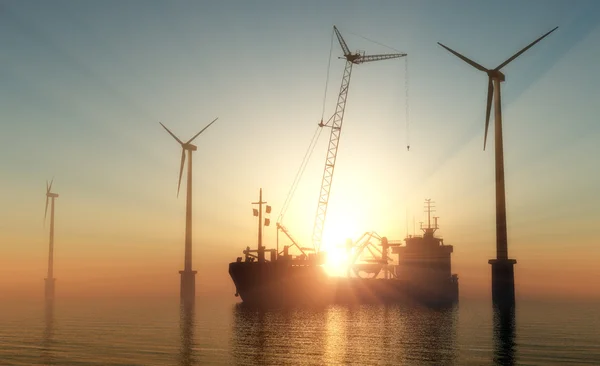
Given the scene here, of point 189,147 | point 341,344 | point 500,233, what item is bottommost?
point 341,344

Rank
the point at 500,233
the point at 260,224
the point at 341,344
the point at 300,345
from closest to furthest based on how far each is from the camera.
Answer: the point at 300,345 → the point at 341,344 → the point at 500,233 → the point at 260,224

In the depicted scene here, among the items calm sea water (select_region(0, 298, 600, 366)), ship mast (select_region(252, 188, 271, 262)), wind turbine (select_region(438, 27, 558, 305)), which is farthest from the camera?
ship mast (select_region(252, 188, 271, 262))

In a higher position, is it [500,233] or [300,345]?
[500,233]

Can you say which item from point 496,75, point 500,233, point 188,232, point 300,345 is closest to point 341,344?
point 300,345

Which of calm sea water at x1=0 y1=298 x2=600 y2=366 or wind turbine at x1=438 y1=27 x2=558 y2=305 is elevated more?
wind turbine at x1=438 y1=27 x2=558 y2=305

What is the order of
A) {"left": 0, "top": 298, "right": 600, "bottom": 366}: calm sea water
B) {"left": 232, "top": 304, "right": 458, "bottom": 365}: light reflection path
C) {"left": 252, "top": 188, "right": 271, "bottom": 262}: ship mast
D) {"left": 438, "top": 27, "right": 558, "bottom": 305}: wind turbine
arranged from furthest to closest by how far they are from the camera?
{"left": 252, "top": 188, "right": 271, "bottom": 262}: ship mast
{"left": 438, "top": 27, "right": 558, "bottom": 305}: wind turbine
{"left": 232, "top": 304, "right": 458, "bottom": 365}: light reflection path
{"left": 0, "top": 298, "right": 600, "bottom": 366}: calm sea water

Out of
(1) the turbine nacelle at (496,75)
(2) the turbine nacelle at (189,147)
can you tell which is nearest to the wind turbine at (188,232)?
(2) the turbine nacelle at (189,147)

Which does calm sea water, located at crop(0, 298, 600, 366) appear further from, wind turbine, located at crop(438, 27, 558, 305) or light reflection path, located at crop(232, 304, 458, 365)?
wind turbine, located at crop(438, 27, 558, 305)

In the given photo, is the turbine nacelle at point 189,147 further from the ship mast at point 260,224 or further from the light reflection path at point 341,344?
the light reflection path at point 341,344

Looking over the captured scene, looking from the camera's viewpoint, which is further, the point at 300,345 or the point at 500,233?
the point at 500,233

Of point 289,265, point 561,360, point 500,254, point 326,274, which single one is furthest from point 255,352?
point 326,274

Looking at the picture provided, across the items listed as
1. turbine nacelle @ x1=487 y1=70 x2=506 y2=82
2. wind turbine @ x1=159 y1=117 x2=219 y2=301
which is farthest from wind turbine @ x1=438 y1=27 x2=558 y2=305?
wind turbine @ x1=159 y1=117 x2=219 y2=301

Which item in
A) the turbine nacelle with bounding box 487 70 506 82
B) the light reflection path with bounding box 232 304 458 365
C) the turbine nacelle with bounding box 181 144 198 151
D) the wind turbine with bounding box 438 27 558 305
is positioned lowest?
the light reflection path with bounding box 232 304 458 365

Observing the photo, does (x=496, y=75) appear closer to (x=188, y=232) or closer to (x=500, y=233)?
(x=500, y=233)
